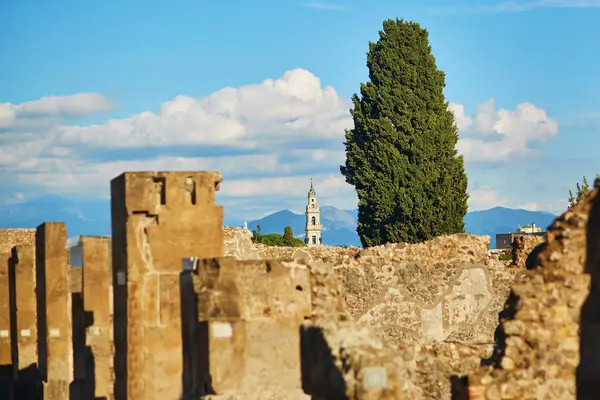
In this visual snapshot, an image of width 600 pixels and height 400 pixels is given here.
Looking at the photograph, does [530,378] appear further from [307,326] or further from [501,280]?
[501,280]

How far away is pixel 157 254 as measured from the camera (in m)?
13.4

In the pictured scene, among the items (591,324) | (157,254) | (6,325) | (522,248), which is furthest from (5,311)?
(591,324)

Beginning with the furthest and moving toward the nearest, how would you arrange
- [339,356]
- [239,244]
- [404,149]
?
1. [404,149]
2. [239,244]
3. [339,356]

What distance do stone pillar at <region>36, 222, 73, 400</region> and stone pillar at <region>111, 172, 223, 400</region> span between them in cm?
501

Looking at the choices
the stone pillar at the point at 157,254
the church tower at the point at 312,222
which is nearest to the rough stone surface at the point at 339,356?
the stone pillar at the point at 157,254

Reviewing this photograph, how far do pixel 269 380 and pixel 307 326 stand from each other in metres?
0.53

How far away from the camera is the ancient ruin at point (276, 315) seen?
9.48 m

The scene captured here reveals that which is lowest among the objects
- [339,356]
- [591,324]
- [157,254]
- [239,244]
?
[339,356]

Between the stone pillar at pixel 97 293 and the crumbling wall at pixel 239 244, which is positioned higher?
the crumbling wall at pixel 239 244

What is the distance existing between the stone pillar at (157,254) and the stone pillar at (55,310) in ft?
16.4

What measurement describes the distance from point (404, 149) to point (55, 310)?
81.6 feet

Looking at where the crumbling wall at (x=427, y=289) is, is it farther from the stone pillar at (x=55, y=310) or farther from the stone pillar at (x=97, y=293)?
the stone pillar at (x=97, y=293)

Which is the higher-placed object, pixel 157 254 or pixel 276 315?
pixel 157 254

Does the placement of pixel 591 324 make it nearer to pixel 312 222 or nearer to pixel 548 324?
pixel 548 324
